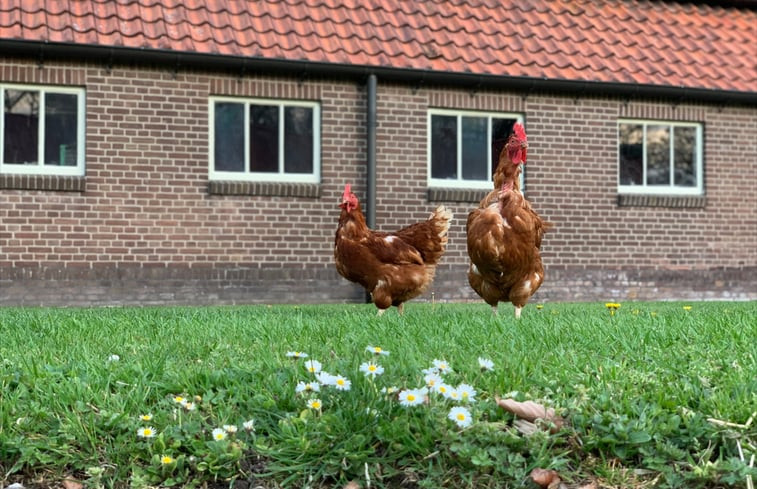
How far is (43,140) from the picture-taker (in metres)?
11.9

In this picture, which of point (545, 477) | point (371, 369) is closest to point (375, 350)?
point (371, 369)

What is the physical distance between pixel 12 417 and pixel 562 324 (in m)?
3.32

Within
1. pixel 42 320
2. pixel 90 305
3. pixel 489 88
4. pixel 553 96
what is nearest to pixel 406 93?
pixel 489 88

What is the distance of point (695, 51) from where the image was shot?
1509cm

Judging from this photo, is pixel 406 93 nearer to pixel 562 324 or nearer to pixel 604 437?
pixel 562 324

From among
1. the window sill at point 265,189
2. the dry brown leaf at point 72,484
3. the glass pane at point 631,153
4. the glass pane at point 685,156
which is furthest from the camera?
the glass pane at point 685,156

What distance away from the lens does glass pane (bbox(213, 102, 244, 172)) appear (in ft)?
41.3

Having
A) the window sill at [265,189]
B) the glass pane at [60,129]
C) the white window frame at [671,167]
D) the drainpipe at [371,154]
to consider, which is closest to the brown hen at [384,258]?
the window sill at [265,189]

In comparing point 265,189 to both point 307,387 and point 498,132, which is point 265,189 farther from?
point 307,387

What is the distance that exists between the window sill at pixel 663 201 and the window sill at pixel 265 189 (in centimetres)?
452

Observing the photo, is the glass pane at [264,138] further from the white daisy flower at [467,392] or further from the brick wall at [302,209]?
the white daisy flower at [467,392]

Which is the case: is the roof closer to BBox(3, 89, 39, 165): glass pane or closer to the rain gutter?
the rain gutter

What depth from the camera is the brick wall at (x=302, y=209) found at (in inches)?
466

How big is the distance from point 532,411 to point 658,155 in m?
11.6
